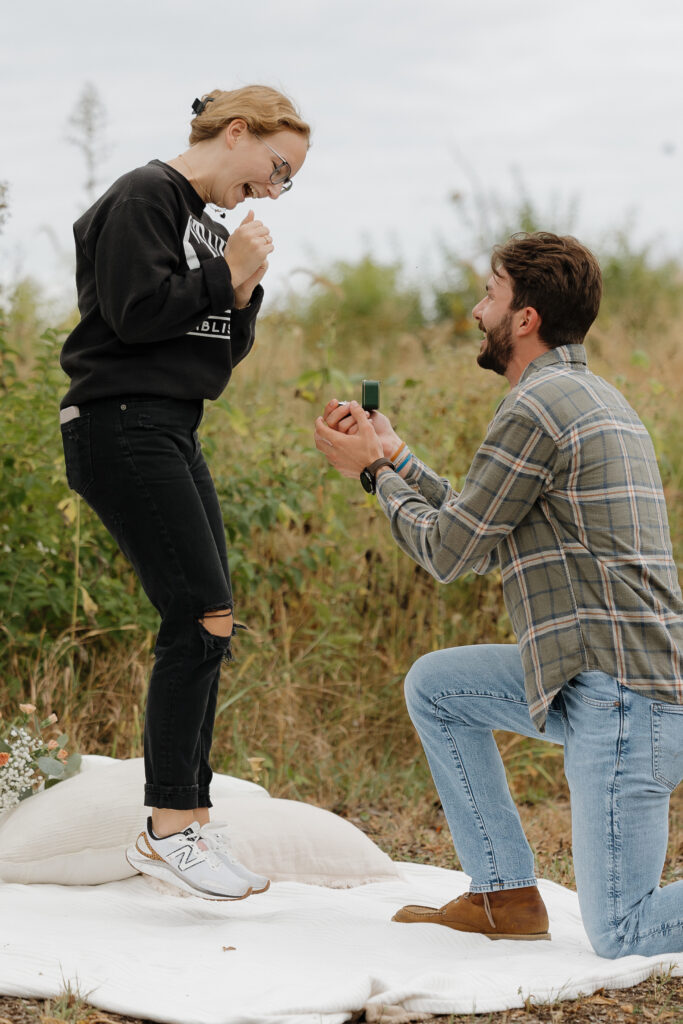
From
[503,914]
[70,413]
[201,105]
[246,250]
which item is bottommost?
[503,914]

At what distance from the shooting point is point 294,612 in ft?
15.7

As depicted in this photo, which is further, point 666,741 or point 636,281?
point 636,281

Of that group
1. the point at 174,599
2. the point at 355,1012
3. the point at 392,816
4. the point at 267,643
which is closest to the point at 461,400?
the point at 267,643

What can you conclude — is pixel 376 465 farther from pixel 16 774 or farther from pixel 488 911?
pixel 16 774

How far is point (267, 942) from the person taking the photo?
2.67 meters

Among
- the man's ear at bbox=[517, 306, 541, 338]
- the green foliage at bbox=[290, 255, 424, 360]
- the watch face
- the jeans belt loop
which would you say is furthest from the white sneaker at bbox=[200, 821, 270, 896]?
the green foliage at bbox=[290, 255, 424, 360]

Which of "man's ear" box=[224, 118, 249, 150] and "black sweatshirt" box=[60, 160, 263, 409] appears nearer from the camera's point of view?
"black sweatshirt" box=[60, 160, 263, 409]

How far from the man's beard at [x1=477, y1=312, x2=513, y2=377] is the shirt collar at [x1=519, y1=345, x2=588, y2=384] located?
0.22 ft

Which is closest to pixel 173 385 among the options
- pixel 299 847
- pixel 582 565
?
pixel 582 565

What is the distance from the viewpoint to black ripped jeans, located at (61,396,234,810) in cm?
265

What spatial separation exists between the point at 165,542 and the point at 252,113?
1032 millimetres

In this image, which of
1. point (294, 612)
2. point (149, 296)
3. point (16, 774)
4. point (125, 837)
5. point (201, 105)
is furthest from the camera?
point (294, 612)

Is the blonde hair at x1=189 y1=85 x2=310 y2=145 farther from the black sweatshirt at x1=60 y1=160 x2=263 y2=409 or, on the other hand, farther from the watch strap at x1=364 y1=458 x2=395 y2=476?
the watch strap at x1=364 y1=458 x2=395 y2=476

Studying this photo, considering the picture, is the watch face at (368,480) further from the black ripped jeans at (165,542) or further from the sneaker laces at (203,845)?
the sneaker laces at (203,845)
